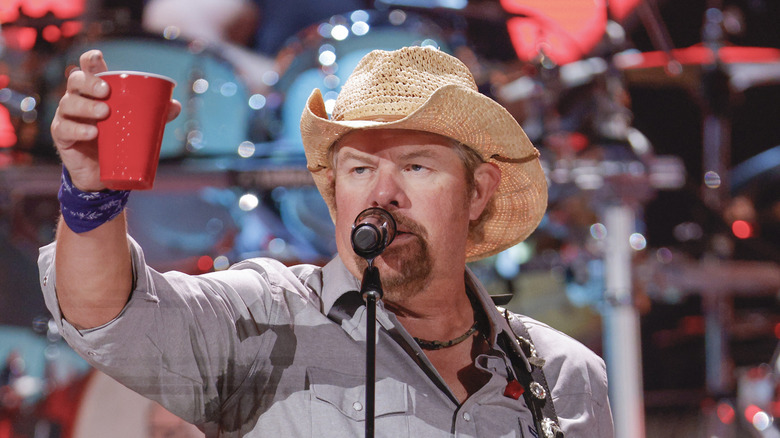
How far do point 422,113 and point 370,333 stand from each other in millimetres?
636

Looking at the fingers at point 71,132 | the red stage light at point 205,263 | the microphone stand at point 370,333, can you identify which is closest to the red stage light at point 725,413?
the red stage light at point 205,263

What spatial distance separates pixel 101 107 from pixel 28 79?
3.13m

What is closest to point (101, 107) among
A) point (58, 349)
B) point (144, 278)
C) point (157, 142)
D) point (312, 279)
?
point (157, 142)

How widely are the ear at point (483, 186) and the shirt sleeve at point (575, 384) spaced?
1.13 ft

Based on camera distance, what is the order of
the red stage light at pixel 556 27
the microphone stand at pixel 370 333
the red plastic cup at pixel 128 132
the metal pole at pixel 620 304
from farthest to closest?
the red stage light at pixel 556 27 < the metal pole at pixel 620 304 < the microphone stand at pixel 370 333 < the red plastic cup at pixel 128 132

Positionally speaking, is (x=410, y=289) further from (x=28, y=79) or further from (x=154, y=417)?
(x=28, y=79)

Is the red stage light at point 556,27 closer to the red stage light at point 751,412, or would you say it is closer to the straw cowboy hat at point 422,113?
the straw cowboy hat at point 422,113

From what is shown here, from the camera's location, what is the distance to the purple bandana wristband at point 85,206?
1.18 m

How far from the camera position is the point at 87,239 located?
3.94 feet

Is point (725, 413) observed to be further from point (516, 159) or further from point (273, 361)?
point (273, 361)

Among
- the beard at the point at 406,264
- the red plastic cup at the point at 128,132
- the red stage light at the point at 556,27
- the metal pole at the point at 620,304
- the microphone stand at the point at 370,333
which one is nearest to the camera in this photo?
the red plastic cup at the point at 128,132

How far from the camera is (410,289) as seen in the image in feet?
5.79

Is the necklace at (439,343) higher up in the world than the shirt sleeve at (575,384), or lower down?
higher up

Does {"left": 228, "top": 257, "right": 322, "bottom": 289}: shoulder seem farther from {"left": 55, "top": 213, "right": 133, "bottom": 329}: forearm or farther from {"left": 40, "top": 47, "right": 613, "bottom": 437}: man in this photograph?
{"left": 55, "top": 213, "right": 133, "bottom": 329}: forearm
